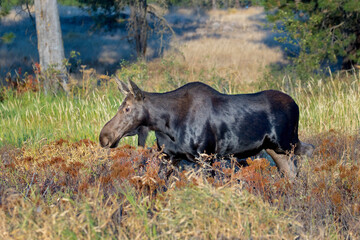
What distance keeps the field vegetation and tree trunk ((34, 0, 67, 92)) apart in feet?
6.04

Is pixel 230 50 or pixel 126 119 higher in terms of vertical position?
pixel 126 119

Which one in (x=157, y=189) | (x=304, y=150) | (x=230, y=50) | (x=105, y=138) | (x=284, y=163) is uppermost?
(x=105, y=138)

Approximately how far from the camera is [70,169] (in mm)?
4797

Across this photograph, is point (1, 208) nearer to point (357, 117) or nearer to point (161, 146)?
point (161, 146)

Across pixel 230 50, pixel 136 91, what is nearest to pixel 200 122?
pixel 136 91

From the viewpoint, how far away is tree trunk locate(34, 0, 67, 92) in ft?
37.8

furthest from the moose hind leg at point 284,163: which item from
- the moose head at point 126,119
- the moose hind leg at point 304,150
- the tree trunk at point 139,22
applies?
the tree trunk at point 139,22

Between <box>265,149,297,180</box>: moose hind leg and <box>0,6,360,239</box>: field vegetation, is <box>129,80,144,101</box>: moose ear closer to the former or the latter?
<box>0,6,360,239</box>: field vegetation

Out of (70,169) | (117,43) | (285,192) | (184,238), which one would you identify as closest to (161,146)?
(70,169)

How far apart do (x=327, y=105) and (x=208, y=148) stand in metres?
4.61

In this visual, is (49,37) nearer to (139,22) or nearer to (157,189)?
(139,22)

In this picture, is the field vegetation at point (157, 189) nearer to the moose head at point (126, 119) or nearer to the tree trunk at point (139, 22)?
the moose head at point (126, 119)

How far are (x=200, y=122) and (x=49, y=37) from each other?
8.30 meters

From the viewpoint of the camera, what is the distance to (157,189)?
4199mm
